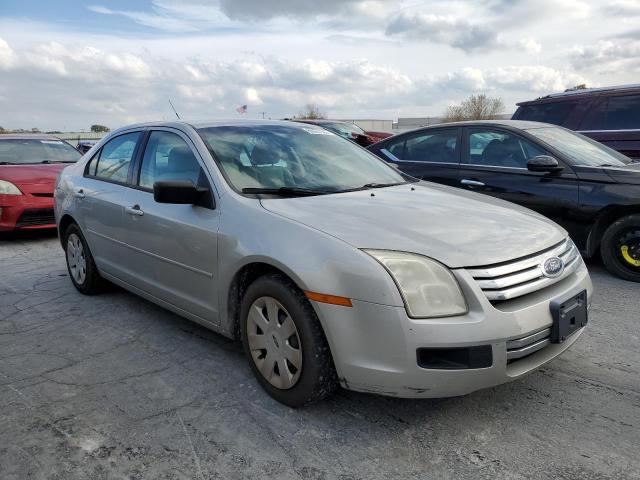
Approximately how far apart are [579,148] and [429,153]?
1.57 meters

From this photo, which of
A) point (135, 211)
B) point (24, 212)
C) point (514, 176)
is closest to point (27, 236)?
point (24, 212)

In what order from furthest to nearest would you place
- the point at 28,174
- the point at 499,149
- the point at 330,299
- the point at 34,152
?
1. the point at 34,152
2. the point at 28,174
3. the point at 499,149
4. the point at 330,299

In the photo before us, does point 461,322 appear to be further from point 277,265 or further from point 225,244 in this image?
point 225,244

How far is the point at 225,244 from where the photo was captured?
3.06 m

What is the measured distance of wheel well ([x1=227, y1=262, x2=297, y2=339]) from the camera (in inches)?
116

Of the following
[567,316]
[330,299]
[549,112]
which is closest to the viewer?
[330,299]

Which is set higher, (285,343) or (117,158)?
(117,158)

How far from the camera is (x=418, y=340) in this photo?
236 cm

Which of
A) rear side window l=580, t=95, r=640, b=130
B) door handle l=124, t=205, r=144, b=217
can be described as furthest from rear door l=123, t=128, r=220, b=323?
rear side window l=580, t=95, r=640, b=130

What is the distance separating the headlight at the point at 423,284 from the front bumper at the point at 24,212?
632 centimetres

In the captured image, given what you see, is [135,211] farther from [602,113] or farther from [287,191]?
[602,113]

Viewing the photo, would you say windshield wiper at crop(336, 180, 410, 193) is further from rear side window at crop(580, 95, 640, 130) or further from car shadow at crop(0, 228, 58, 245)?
car shadow at crop(0, 228, 58, 245)

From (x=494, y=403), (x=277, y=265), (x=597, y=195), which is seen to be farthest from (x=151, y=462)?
(x=597, y=195)

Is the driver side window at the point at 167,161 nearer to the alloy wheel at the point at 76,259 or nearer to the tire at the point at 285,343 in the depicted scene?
the tire at the point at 285,343
